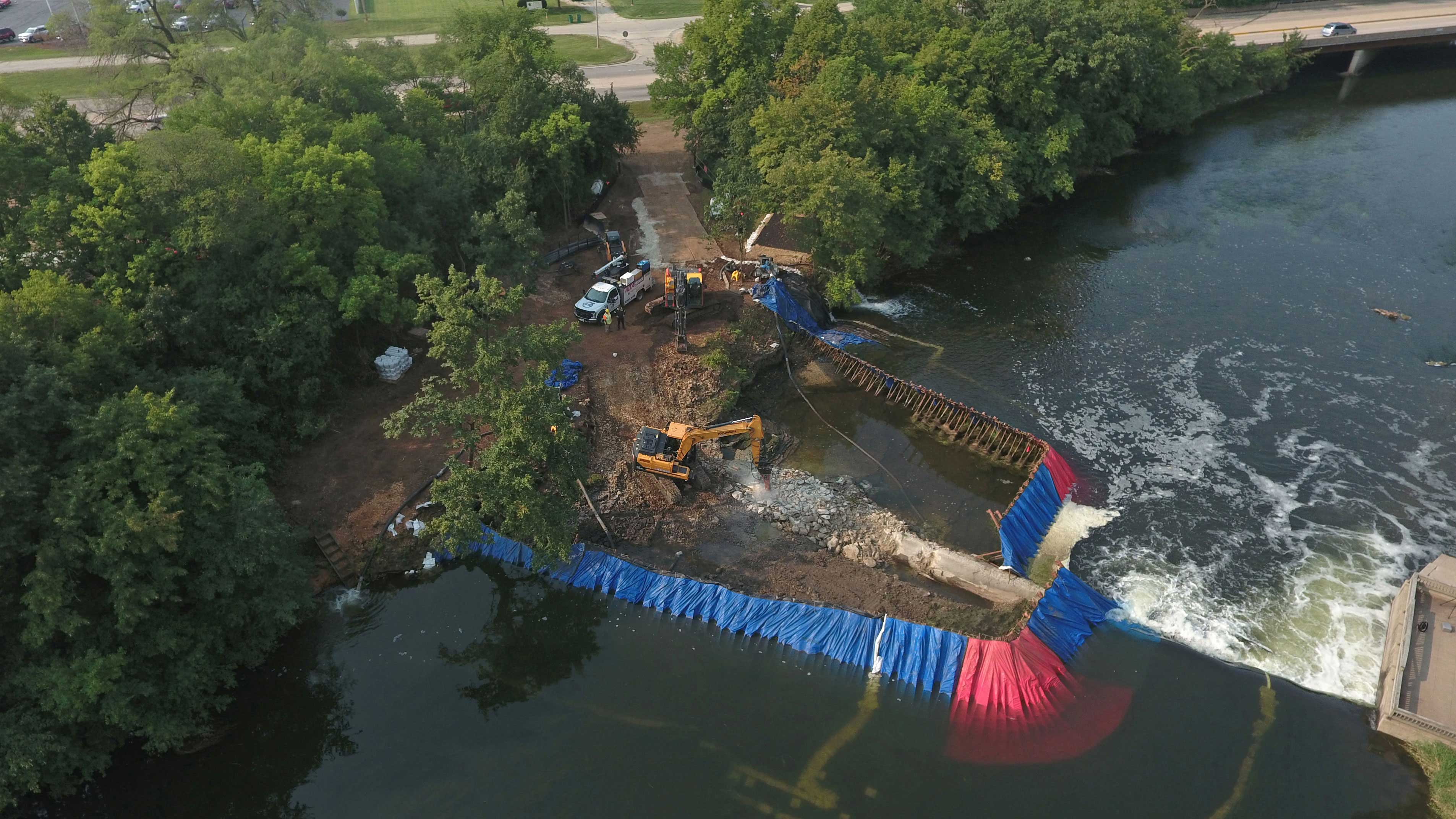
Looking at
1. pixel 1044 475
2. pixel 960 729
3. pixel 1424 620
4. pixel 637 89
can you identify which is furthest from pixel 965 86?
pixel 960 729

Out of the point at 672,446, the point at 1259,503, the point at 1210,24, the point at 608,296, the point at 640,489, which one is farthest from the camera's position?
the point at 1210,24

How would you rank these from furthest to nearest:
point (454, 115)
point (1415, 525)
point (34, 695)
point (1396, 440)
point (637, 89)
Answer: point (637, 89)
point (454, 115)
point (1396, 440)
point (1415, 525)
point (34, 695)

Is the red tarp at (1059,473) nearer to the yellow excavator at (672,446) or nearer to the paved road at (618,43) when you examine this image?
the yellow excavator at (672,446)

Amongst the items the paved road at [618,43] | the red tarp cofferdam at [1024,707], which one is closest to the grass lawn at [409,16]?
the paved road at [618,43]

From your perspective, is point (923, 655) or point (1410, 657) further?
point (923, 655)

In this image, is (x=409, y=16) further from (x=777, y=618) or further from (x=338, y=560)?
(x=777, y=618)

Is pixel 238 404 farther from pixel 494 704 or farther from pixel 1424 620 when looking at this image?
pixel 1424 620

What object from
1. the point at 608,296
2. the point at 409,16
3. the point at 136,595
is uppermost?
the point at 409,16

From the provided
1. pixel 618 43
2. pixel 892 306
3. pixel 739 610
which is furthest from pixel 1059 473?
pixel 618 43
